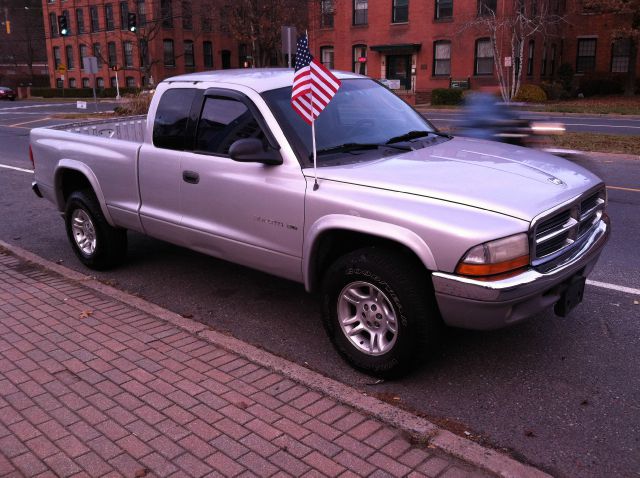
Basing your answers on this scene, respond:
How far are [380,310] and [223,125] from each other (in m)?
2.05

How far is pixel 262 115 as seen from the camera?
15.2 ft

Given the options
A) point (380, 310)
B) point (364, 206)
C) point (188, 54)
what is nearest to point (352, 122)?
point (364, 206)

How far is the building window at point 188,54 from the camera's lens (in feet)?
182

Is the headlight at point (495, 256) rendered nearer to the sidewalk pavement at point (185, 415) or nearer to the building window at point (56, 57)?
the sidewalk pavement at point (185, 415)

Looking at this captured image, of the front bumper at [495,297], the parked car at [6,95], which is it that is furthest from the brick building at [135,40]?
the front bumper at [495,297]

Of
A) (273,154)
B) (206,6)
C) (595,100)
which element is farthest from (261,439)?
(206,6)

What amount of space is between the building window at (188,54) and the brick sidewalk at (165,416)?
178 feet

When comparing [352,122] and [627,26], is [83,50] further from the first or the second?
[352,122]

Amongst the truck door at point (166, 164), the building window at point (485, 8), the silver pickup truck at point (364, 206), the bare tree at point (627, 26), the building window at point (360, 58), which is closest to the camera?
the silver pickup truck at point (364, 206)

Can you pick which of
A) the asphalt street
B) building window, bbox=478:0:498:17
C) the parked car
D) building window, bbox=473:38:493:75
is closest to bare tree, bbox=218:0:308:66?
building window, bbox=478:0:498:17

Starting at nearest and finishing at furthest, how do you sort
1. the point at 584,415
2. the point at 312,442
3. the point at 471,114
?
the point at 312,442 → the point at 584,415 → the point at 471,114

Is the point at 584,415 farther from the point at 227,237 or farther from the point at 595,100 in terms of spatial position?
the point at 595,100

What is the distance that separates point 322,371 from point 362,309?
55 cm

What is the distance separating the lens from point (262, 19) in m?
38.6
